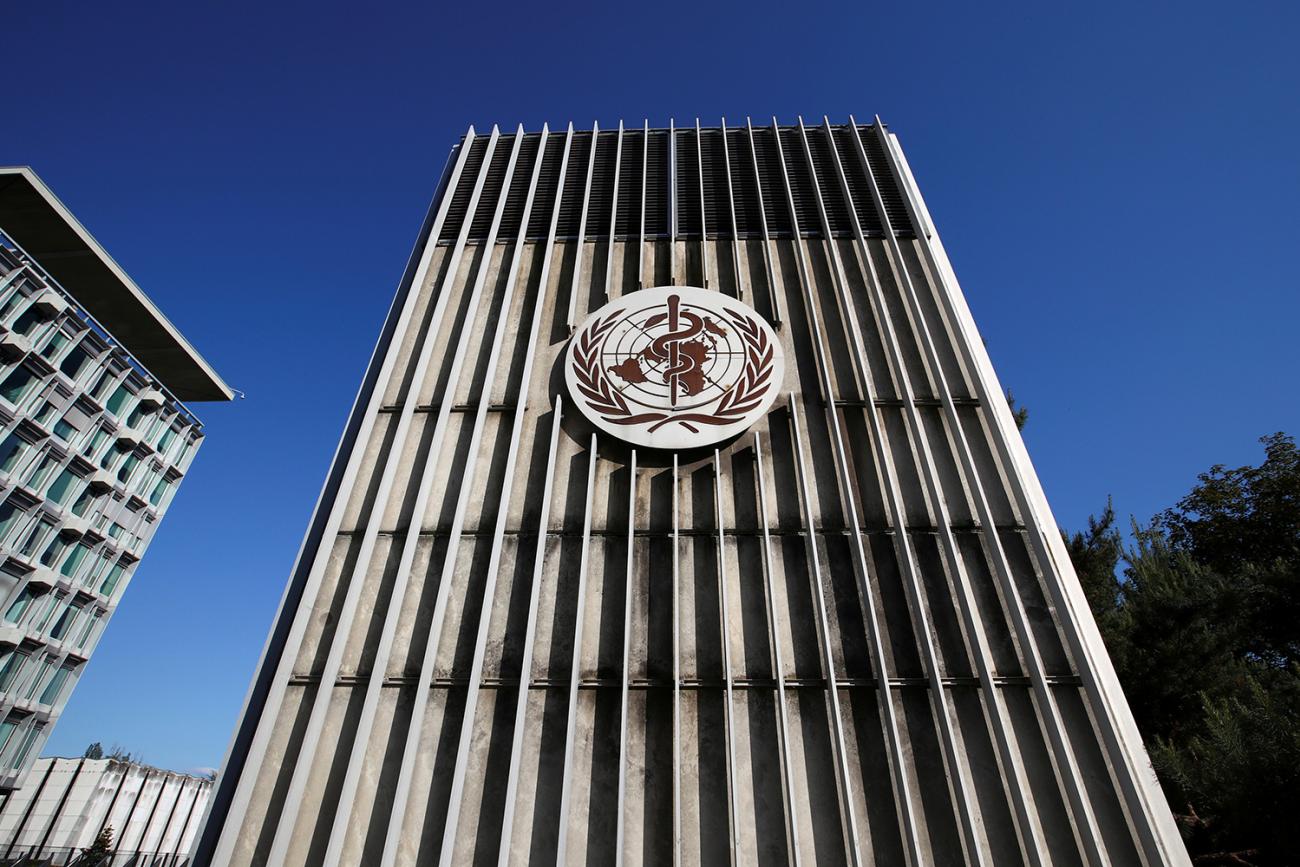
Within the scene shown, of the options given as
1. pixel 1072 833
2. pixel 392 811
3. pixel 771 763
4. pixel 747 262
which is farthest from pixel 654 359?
pixel 1072 833

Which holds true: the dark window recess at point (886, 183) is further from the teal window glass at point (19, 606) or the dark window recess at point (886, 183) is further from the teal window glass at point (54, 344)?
the teal window glass at point (19, 606)

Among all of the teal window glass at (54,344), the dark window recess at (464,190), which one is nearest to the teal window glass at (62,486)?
the teal window glass at (54,344)

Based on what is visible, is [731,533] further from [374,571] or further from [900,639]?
[374,571]

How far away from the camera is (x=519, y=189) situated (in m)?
14.1

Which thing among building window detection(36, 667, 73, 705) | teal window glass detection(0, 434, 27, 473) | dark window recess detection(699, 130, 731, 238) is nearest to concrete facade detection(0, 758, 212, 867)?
building window detection(36, 667, 73, 705)

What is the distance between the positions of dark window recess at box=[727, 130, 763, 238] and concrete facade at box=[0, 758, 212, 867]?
47790 millimetres

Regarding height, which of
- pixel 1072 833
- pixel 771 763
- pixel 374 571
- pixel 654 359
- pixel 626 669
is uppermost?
pixel 654 359

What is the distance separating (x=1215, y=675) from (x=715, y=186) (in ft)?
44.8

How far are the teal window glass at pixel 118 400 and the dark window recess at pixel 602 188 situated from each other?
40.1m

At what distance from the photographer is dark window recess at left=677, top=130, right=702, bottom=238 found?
13.0 m

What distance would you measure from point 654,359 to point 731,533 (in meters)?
3.07

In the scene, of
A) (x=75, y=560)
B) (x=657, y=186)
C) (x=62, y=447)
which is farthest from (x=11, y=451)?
(x=657, y=186)

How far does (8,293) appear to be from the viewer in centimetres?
3438

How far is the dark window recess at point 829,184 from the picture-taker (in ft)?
42.3
